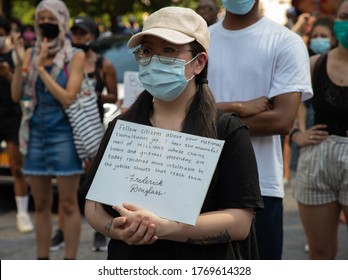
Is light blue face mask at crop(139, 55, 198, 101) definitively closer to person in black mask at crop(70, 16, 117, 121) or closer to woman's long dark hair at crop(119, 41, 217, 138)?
woman's long dark hair at crop(119, 41, 217, 138)

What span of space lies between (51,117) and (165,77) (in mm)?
3232

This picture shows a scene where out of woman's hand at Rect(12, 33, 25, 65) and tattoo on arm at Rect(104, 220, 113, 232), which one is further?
woman's hand at Rect(12, 33, 25, 65)

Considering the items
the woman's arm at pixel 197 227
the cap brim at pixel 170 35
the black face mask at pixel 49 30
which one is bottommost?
the black face mask at pixel 49 30

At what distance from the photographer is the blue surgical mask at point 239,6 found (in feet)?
13.5

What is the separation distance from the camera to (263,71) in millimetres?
4090

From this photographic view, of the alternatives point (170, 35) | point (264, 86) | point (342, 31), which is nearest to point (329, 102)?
point (342, 31)

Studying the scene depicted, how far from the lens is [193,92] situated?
3.13 metres

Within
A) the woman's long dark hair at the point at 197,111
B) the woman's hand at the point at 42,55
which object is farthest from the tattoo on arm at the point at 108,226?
the woman's hand at the point at 42,55

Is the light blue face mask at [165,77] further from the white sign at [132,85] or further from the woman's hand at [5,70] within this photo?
the woman's hand at [5,70]

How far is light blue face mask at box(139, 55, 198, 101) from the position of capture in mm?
3002

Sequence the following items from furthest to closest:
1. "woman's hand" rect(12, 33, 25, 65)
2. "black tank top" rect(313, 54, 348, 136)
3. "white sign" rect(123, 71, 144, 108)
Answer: "woman's hand" rect(12, 33, 25, 65), "white sign" rect(123, 71, 144, 108), "black tank top" rect(313, 54, 348, 136)

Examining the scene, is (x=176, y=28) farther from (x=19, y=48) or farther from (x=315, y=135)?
(x=19, y=48)

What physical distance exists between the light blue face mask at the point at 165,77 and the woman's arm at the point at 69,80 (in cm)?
293

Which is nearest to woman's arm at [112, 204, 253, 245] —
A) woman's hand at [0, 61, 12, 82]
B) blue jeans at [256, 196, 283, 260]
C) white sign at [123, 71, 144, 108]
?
blue jeans at [256, 196, 283, 260]
